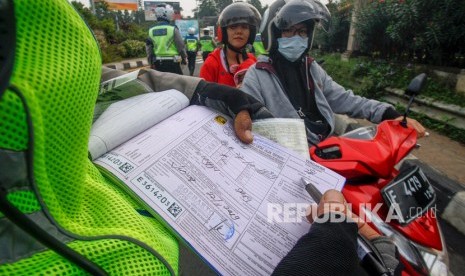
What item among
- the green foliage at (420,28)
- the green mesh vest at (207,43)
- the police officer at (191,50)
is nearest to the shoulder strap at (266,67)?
the green foliage at (420,28)

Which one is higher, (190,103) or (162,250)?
Result: (190,103)

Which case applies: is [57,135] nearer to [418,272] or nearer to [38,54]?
[38,54]

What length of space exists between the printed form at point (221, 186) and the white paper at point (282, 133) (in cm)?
8

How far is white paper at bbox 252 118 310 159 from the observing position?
0.99 meters

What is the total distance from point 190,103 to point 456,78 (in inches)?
163

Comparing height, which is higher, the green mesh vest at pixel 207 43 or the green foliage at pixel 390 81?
the green mesh vest at pixel 207 43

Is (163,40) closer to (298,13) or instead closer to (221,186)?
(298,13)

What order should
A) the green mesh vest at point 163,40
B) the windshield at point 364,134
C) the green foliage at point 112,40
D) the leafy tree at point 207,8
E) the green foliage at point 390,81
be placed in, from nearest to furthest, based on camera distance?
the windshield at point 364,134, the green foliage at point 390,81, the green mesh vest at point 163,40, the green foliage at point 112,40, the leafy tree at point 207,8

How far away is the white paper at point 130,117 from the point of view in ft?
2.35

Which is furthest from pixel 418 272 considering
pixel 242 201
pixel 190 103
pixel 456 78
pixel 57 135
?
pixel 456 78

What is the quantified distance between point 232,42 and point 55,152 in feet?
8.33

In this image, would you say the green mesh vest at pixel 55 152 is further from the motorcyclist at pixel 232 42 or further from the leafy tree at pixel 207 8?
the leafy tree at pixel 207 8

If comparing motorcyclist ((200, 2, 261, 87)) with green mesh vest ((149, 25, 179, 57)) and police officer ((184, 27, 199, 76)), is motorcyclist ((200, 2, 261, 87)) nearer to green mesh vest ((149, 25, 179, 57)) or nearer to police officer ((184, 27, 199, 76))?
green mesh vest ((149, 25, 179, 57))

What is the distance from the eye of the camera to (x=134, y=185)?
650mm
